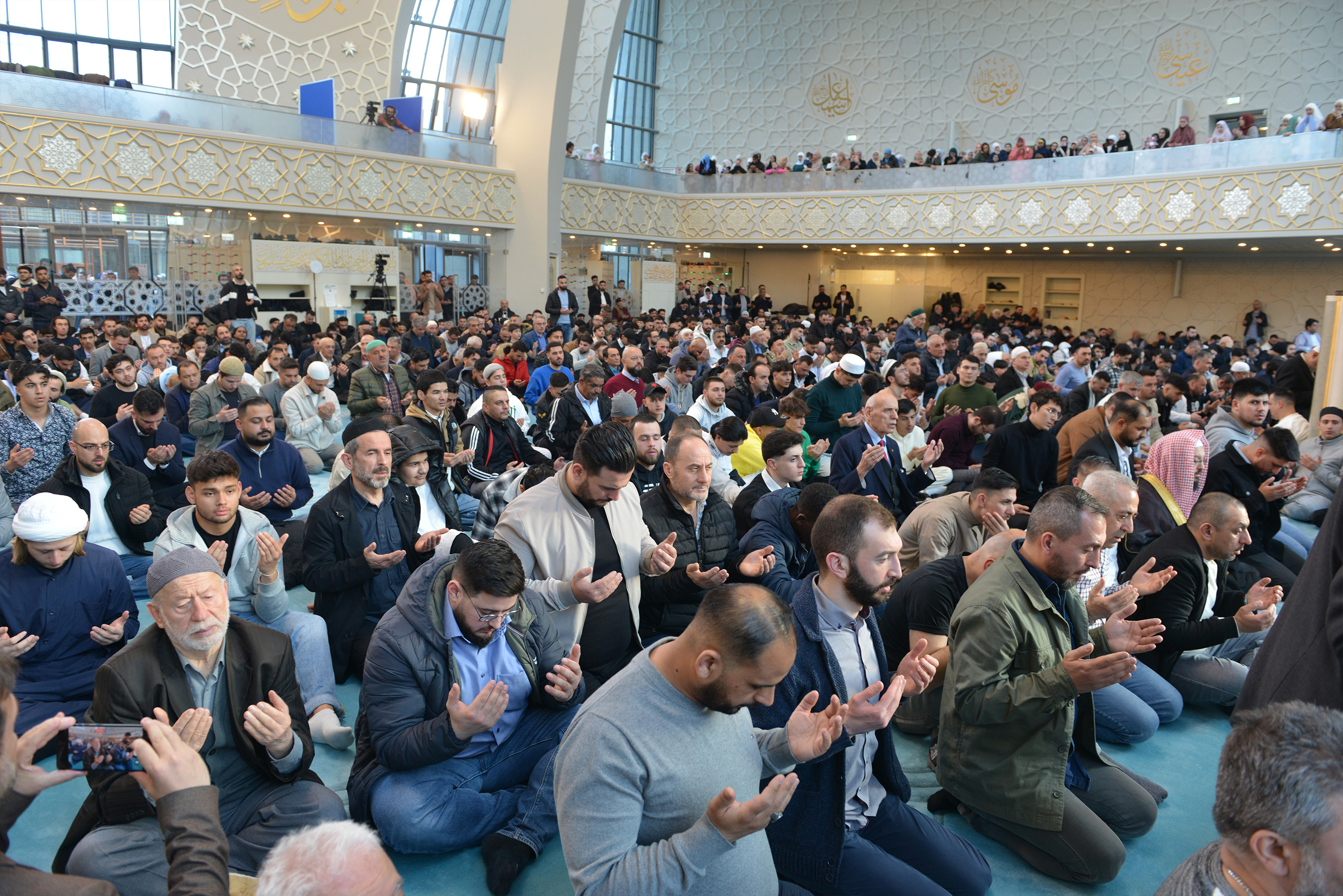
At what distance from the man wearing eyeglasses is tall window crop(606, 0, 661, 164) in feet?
93.2

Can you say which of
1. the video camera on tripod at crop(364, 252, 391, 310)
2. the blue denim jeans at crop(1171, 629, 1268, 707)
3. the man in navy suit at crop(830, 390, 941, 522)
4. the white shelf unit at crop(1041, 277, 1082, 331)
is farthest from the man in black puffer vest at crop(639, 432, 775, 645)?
the white shelf unit at crop(1041, 277, 1082, 331)

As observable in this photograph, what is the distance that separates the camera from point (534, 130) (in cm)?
2016

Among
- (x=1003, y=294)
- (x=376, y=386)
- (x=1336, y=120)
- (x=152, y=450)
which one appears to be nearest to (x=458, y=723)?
(x=152, y=450)

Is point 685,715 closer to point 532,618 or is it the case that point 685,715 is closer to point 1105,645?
point 532,618

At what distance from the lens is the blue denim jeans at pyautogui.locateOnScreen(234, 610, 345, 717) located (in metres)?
3.75

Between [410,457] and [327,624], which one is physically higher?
[410,457]

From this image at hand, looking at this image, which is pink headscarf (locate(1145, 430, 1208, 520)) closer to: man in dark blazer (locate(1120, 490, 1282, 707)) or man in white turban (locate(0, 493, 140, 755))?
man in dark blazer (locate(1120, 490, 1282, 707))


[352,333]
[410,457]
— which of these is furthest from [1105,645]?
[352,333]

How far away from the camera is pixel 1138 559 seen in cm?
440

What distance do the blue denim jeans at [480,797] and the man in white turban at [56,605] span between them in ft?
4.97

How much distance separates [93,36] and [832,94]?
2126 cm

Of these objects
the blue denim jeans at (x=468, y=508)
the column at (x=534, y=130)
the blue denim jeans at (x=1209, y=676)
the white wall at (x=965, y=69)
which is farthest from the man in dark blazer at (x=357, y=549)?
the white wall at (x=965, y=69)

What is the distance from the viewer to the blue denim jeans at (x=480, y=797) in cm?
289

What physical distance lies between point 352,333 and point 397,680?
44.4 ft
